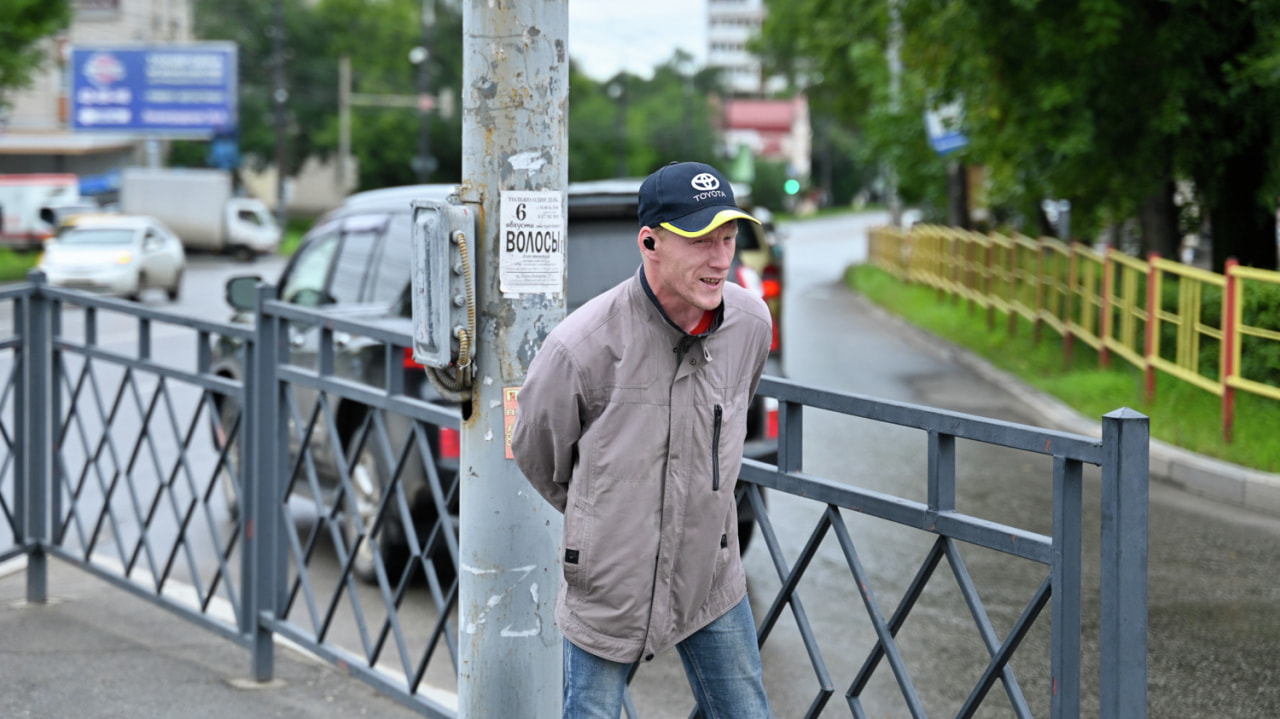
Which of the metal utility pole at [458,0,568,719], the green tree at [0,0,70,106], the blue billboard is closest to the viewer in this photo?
the metal utility pole at [458,0,568,719]

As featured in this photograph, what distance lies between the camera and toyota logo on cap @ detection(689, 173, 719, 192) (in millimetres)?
2783

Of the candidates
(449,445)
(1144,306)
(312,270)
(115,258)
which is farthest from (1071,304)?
(115,258)

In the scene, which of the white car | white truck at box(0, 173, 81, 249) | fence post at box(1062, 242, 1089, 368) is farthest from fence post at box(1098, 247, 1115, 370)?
white truck at box(0, 173, 81, 249)

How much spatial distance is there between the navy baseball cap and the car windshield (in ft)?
89.8

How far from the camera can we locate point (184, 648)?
5.63 meters

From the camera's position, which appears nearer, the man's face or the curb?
the man's face

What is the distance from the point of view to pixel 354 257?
295 inches

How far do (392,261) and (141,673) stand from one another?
2592 mm

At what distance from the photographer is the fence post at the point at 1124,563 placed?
2609mm

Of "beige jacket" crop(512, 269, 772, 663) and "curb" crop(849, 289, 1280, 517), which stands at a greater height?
"beige jacket" crop(512, 269, 772, 663)

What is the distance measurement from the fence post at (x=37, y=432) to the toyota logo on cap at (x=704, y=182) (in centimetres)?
391

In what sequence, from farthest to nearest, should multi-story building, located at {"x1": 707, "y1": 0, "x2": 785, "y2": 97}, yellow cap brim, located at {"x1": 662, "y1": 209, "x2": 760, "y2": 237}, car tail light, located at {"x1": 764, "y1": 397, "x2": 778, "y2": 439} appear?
A: multi-story building, located at {"x1": 707, "y1": 0, "x2": 785, "y2": 97} < car tail light, located at {"x1": 764, "y1": 397, "x2": 778, "y2": 439} < yellow cap brim, located at {"x1": 662, "y1": 209, "x2": 760, "y2": 237}

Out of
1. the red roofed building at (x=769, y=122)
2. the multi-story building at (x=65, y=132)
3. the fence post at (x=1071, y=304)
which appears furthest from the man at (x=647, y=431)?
the red roofed building at (x=769, y=122)

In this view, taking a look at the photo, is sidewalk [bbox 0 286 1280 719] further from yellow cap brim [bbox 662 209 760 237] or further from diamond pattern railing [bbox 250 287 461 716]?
yellow cap brim [bbox 662 209 760 237]
